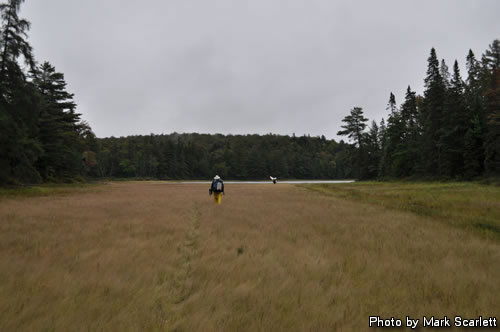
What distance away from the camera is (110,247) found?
637 centimetres

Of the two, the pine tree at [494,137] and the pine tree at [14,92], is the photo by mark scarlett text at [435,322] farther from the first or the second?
the pine tree at [494,137]

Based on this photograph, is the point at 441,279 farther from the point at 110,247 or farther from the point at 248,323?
the point at 110,247

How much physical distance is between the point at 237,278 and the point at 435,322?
9.88 feet

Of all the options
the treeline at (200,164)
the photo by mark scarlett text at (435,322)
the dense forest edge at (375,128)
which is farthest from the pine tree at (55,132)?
the treeline at (200,164)

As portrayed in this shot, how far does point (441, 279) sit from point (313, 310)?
268cm

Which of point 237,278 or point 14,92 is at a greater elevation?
point 14,92

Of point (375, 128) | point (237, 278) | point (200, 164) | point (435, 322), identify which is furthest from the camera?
point (200, 164)

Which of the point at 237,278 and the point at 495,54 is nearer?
the point at 237,278

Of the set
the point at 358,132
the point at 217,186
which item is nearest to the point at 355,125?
the point at 358,132

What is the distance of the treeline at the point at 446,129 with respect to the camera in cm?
3447

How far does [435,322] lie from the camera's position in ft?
10.5

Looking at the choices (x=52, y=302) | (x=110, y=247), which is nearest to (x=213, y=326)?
(x=52, y=302)

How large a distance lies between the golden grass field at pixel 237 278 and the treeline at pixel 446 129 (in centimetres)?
3539

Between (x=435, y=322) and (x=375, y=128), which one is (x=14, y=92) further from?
(x=375, y=128)
